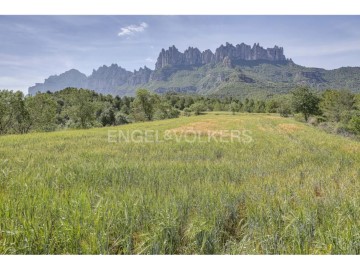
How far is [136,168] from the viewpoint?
8.94m

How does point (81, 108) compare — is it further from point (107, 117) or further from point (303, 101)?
point (303, 101)

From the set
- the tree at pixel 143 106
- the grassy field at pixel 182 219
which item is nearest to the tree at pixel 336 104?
the tree at pixel 143 106

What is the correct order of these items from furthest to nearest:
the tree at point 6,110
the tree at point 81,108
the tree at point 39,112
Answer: the tree at point 81,108 < the tree at point 39,112 < the tree at point 6,110

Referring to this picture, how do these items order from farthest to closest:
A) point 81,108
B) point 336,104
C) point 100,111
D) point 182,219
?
point 100,111 < point 336,104 < point 81,108 < point 182,219

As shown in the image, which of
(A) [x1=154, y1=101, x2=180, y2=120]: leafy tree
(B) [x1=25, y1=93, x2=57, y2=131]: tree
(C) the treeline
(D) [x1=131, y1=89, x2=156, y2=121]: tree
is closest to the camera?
(C) the treeline

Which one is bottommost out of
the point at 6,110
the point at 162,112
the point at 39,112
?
the point at 162,112

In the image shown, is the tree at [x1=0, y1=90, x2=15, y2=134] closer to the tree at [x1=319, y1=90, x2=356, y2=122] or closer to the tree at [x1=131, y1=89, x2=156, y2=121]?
the tree at [x1=131, y1=89, x2=156, y2=121]

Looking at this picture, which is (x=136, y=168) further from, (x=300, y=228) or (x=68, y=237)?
(x=300, y=228)

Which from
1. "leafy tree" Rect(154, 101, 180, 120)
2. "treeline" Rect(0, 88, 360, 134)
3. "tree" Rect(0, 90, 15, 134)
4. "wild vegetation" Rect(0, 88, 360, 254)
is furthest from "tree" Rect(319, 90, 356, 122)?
"tree" Rect(0, 90, 15, 134)

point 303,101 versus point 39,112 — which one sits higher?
point 303,101

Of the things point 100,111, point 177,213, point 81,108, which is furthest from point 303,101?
point 177,213

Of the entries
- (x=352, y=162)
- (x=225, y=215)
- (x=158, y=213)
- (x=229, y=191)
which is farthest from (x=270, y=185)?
(x=352, y=162)

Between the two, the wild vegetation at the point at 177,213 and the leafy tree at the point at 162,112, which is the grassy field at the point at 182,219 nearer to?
the wild vegetation at the point at 177,213
